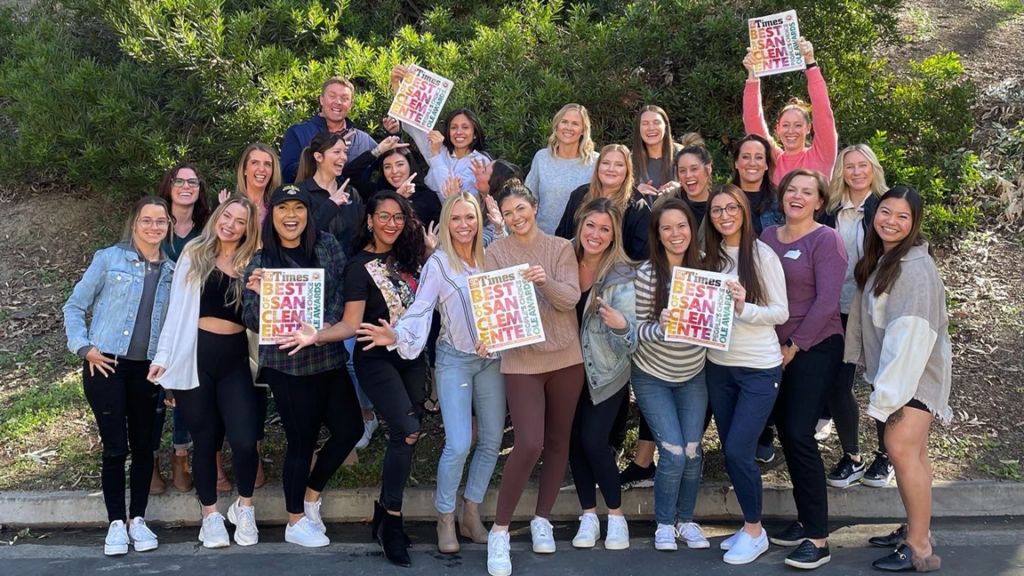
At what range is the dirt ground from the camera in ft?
22.6

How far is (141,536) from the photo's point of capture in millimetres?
5953

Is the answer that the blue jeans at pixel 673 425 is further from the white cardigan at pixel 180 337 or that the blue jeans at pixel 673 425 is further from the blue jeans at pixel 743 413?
the white cardigan at pixel 180 337

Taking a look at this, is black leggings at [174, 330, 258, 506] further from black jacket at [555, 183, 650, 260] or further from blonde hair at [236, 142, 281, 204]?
black jacket at [555, 183, 650, 260]

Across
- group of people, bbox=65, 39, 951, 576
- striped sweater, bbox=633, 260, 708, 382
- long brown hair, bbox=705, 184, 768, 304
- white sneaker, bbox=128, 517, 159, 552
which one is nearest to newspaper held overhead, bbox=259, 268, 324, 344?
group of people, bbox=65, 39, 951, 576

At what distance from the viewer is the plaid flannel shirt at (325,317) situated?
5.67 meters

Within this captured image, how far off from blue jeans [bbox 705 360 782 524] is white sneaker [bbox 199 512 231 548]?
10.6 feet

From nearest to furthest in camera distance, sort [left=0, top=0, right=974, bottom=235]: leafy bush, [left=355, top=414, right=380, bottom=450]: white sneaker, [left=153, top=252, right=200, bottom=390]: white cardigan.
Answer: [left=153, top=252, right=200, bottom=390]: white cardigan
[left=355, top=414, right=380, bottom=450]: white sneaker
[left=0, top=0, right=974, bottom=235]: leafy bush

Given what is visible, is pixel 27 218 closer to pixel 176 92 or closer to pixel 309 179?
pixel 176 92

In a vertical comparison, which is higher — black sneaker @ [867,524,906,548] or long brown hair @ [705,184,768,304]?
long brown hair @ [705,184,768,304]

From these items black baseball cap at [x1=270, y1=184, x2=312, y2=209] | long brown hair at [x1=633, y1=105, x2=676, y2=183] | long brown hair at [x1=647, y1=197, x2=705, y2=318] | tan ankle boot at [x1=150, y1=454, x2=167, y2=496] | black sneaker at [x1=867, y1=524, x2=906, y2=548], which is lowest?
black sneaker at [x1=867, y1=524, x2=906, y2=548]

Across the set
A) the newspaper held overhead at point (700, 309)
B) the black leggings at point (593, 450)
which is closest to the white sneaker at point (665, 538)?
the black leggings at point (593, 450)

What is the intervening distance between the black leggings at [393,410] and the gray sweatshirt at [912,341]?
2.72 m

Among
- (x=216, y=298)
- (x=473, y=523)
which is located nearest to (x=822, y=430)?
(x=473, y=523)

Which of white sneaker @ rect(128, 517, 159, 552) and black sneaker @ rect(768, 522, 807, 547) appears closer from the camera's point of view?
black sneaker @ rect(768, 522, 807, 547)
